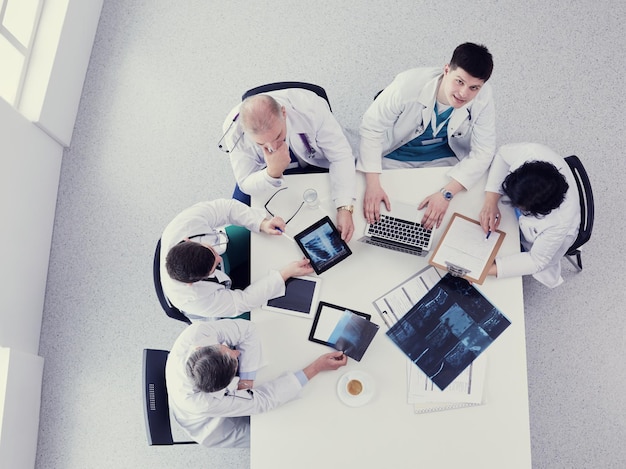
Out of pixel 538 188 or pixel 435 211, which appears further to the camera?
pixel 435 211

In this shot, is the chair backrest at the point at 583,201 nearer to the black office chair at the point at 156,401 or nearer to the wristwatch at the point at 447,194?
the wristwatch at the point at 447,194

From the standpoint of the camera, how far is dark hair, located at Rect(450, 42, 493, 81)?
1.81m

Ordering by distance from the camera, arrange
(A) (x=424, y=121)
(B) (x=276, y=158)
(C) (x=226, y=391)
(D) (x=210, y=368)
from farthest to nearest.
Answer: (A) (x=424, y=121), (B) (x=276, y=158), (C) (x=226, y=391), (D) (x=210, y=368)

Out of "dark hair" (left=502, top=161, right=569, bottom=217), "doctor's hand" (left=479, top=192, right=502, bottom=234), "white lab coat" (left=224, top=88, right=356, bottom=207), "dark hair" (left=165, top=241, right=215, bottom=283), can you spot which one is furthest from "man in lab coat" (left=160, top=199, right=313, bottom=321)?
"dark hair" (left=502, top=161, right=569, bottom=217)

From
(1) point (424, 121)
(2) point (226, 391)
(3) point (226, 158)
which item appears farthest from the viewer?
(3) point (226, 158)

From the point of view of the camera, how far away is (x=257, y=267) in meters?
2.03

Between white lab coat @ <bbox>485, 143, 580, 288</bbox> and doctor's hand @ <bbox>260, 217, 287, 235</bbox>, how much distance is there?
80 centimetres

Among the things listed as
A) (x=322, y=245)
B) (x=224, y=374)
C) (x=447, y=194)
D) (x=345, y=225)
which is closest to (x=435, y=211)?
(x=447, y=194)

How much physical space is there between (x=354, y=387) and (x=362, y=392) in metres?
0.03

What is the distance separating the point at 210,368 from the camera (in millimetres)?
1751

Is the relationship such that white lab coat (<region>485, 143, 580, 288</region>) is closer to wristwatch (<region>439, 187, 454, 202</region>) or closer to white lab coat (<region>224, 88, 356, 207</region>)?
wristwatch (<region>439, 187, 454, 202</region>)

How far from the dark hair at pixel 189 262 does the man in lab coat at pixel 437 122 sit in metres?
0.63

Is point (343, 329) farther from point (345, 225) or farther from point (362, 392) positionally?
point (345, 225)

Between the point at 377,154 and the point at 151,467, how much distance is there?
1.87m
